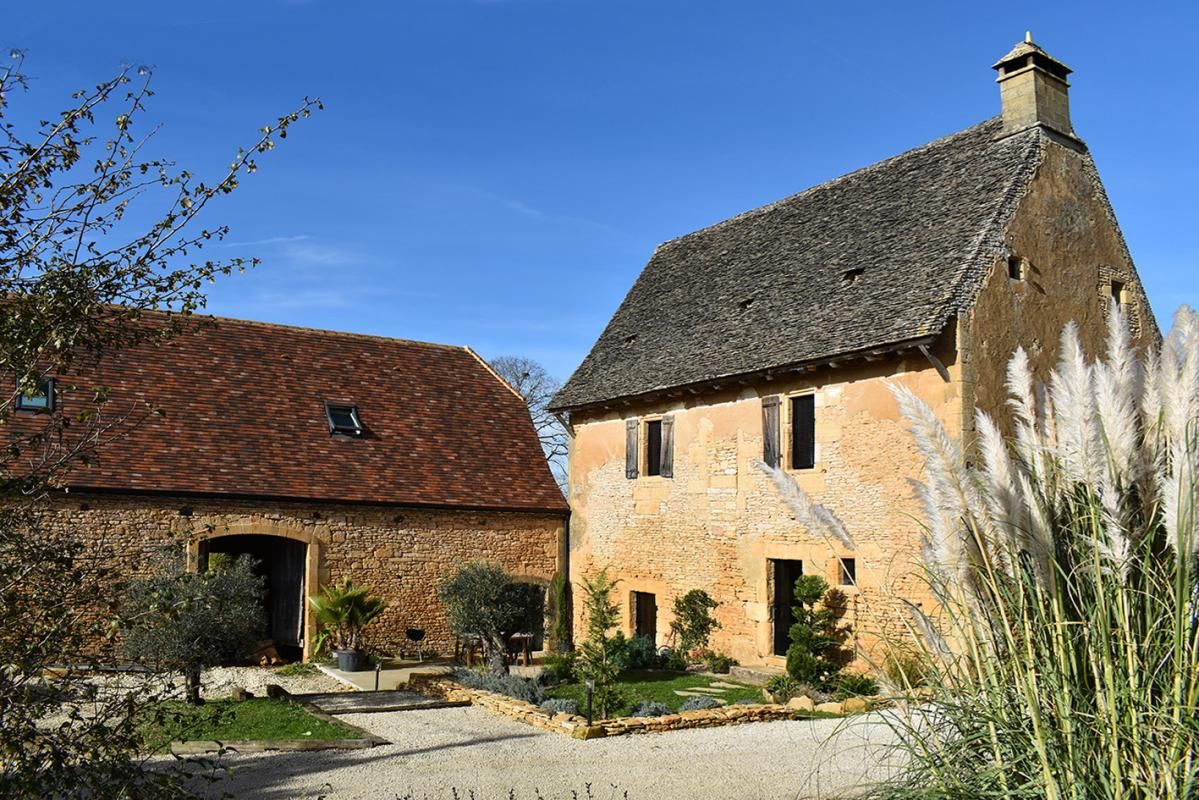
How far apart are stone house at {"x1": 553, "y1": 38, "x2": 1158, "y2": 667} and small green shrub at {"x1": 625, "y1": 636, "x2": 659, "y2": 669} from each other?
1.13 m

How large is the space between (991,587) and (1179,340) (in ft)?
4.10

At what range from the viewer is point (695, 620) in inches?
623

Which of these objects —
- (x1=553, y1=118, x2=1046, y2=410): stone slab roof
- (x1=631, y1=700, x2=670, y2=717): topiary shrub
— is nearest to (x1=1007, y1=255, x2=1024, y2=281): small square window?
(x1=553, y1=118, x2=1046, y2=410): stone slab roof

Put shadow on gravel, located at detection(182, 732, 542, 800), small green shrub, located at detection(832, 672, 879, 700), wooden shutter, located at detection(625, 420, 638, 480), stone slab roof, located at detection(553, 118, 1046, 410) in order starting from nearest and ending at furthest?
shadow on gravel, located at detection(182, 732, 542, 800), small green shrub, located at detection(832, 672, 879, 700), stone slab roof, located at detection(553, 118, 1046, 410), wooden shutter, located at detection(625, 420, 638, 480)

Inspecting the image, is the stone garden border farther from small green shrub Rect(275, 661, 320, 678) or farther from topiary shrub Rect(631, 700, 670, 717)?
small green shrub Rect(275, 661, 320, 678)

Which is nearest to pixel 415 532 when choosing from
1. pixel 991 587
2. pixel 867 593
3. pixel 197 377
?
pixel 197 377

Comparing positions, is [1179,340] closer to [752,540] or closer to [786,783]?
[786,783]

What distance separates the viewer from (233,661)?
52.0ft

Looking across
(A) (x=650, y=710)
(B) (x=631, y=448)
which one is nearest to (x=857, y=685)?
(A) (x=650, y=710)

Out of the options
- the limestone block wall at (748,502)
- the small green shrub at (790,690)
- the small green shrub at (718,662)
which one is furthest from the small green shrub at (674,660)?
the small green shrub at (790,690)

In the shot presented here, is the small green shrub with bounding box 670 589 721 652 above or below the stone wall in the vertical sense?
below

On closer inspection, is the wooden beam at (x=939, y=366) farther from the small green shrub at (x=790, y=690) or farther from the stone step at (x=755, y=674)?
the stone step at (x=755, y=674)

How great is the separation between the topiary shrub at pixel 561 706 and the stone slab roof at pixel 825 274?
5781mm

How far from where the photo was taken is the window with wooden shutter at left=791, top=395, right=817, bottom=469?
1470 cm
